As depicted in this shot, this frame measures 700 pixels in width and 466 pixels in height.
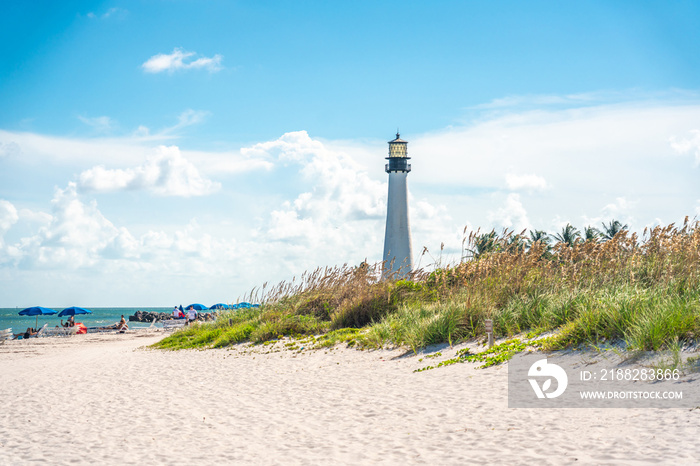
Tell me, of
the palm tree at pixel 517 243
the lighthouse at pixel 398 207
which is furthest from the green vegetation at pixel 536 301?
the lighthouse at pixel 398 207

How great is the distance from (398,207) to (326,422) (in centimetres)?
3264

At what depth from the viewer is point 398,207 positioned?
3922 centimetres

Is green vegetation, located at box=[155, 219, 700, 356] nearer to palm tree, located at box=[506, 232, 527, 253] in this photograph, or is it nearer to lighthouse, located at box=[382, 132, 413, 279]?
palm tree, located at box=[506, 232, 527, 253]

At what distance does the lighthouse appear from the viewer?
1523 inches

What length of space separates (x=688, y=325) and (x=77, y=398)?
9.20m

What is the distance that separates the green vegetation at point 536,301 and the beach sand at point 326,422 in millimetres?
1307

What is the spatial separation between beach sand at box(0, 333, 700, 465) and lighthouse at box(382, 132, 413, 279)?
27674 mm

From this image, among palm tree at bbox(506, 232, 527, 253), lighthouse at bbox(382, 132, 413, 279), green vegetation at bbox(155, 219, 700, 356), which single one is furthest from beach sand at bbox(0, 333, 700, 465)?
lighthouse at bbox(382, 132, 413, 279)

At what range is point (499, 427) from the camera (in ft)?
19.9

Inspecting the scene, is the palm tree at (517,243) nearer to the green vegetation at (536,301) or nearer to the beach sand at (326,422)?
the green vegetation at (536,301)

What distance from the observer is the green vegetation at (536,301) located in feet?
27.2

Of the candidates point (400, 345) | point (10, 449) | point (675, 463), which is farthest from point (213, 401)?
point (675, 463)

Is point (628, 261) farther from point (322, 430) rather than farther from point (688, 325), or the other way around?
point (322, 430)

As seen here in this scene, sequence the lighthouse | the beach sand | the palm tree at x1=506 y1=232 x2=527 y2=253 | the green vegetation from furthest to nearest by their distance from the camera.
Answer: the lighthouse < the palm tree at x1=506 y1=232 x2=527 y2=253 < the green vegetation < the beach sand
